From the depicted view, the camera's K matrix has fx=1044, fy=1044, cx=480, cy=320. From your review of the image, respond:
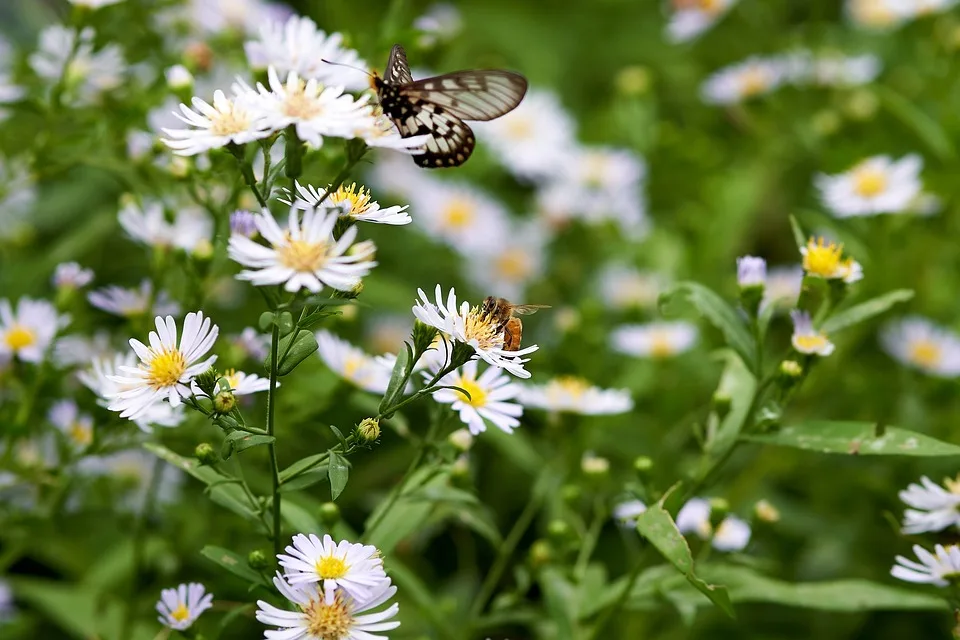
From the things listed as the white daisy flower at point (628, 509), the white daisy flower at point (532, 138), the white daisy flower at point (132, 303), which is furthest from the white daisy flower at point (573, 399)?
the white daisy flower at point (532, 138)

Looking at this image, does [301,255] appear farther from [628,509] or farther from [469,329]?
[628,509]

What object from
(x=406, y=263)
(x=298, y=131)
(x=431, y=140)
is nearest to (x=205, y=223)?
(x=406, y=263)

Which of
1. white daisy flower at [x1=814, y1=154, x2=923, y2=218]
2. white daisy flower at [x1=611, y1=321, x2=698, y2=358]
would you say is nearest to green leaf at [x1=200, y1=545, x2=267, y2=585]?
white daisy flower at [x1=611, y1=321, x2=698, y2=358]

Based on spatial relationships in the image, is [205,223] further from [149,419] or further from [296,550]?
[296,550]

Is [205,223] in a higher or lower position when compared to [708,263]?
higher

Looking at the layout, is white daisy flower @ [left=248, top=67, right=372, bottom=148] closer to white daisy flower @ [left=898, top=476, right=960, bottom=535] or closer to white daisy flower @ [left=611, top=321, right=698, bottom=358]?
white daisy flower @ [left=898, top=476, right=960, bottom=535]

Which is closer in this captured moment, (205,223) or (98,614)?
(98,614)

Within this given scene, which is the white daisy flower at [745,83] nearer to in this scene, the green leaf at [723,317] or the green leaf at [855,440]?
the green leaf at [723,317]
